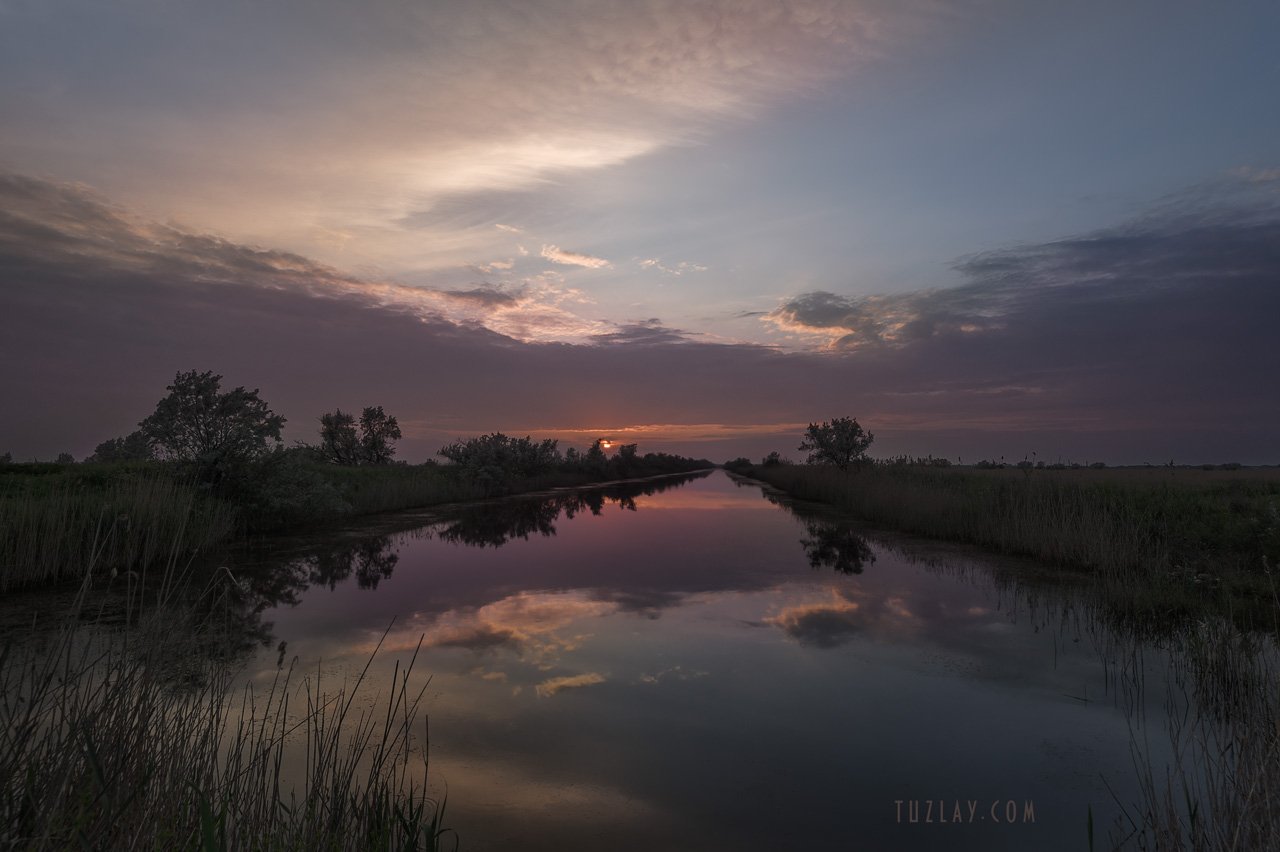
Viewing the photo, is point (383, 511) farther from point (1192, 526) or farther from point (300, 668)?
point (1192, 526)

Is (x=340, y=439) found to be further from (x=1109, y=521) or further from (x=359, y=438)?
(x=1109, y=521)

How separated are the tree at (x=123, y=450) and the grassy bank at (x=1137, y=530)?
20.1 meters

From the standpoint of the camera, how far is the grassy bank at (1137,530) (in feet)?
31.6

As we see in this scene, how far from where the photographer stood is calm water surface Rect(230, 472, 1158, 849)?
4.28 meters

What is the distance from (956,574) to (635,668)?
26.8 ft

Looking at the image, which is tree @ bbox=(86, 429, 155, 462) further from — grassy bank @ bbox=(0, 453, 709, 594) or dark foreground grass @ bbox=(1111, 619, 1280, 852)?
dark foreground grass @ bbox=(1111, 619, 1280, 852)

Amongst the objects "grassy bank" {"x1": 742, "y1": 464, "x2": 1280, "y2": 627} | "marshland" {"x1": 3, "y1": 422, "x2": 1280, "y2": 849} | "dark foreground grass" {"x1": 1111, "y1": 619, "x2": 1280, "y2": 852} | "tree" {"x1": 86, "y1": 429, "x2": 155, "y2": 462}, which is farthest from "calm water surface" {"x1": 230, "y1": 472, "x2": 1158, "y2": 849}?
"tree" {"x1": 86, "y1": 429, "x2": 155, "y2": 462}

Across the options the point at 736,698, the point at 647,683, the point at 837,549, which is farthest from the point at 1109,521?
the point at 647,683

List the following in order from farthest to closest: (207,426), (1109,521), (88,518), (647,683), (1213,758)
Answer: (207,426) < (1109,521) < (88,518) < (647,683) < (1213,758)

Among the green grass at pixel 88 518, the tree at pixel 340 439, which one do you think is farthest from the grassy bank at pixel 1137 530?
the tree at pixel 340 439

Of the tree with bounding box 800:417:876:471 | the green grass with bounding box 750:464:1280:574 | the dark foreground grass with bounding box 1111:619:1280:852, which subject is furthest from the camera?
the tree with bounding box 800:417:876:471

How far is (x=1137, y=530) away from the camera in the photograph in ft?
39.3

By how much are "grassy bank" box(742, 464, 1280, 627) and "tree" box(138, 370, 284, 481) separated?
17801mm

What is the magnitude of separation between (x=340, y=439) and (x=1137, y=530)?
40.7 m
